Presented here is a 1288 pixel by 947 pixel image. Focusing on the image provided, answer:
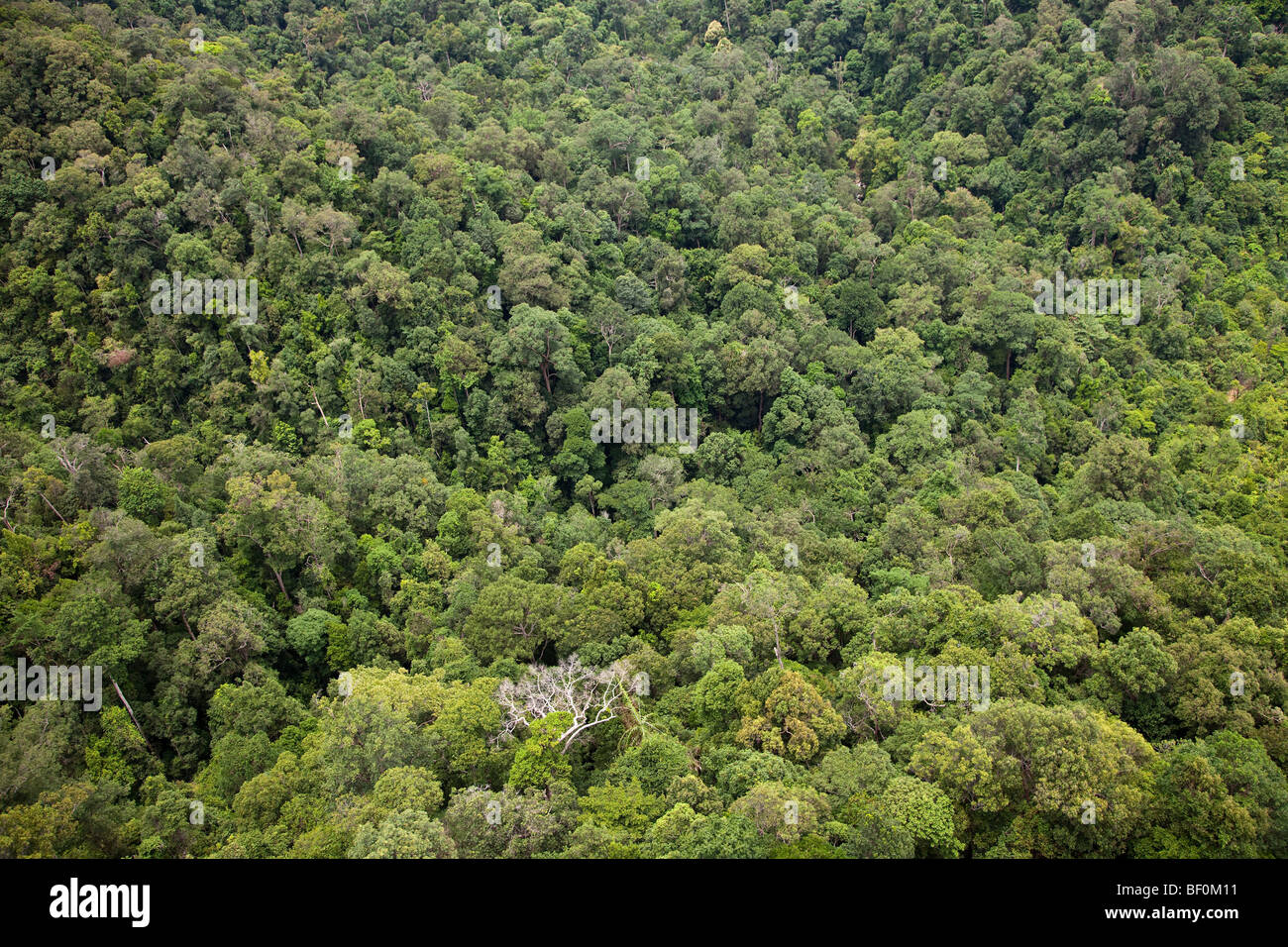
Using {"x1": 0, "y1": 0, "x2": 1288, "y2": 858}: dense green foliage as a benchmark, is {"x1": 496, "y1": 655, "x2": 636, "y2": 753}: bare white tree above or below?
below

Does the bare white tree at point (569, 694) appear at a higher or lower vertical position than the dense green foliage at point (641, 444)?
lower

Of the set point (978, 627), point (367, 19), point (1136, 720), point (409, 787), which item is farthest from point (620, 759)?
point (367, 19)

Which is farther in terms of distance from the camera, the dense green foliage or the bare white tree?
the bare white tree

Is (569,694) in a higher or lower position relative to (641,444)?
lower

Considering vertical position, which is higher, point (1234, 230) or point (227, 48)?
point (227, 48)

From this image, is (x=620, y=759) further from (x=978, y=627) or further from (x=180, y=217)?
(x=180, y=217)
